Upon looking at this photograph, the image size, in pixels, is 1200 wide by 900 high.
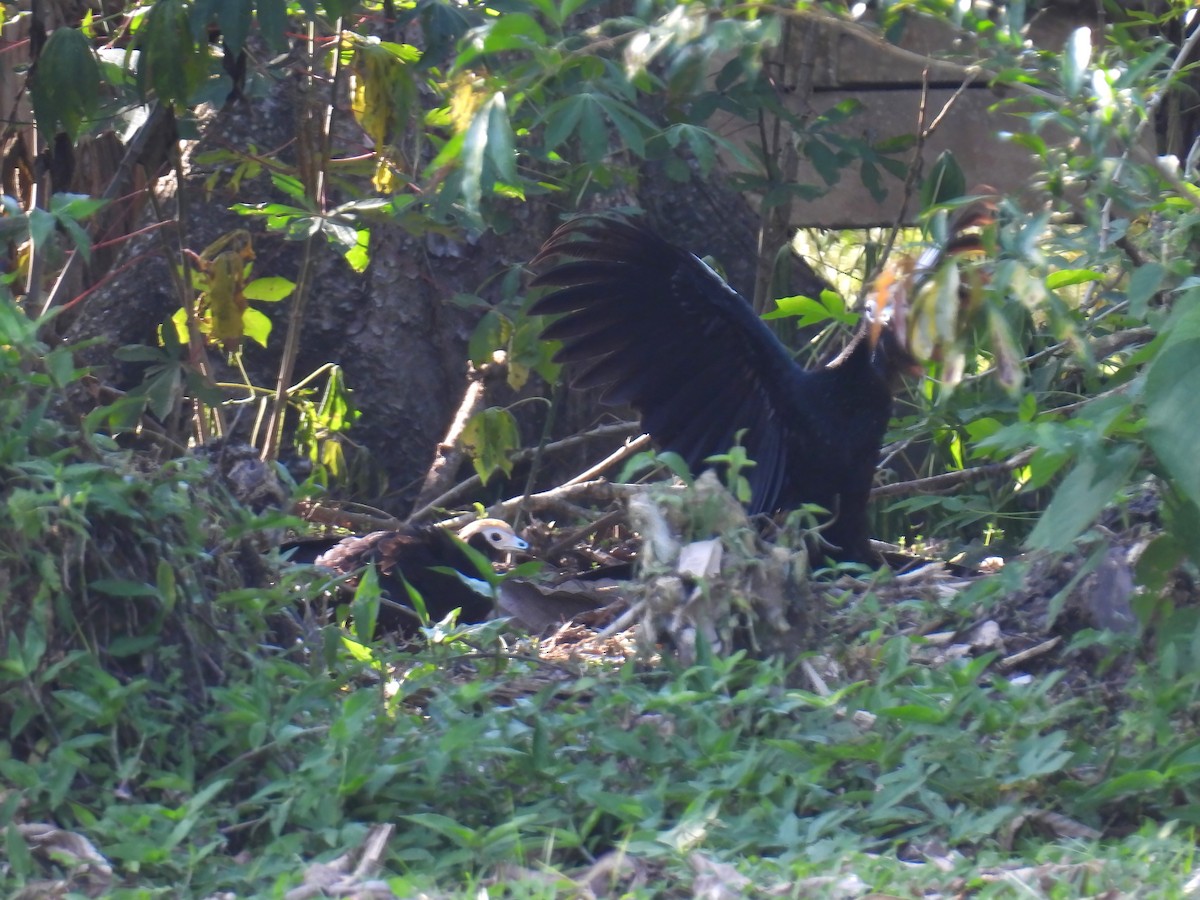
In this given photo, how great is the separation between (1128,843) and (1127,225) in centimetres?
131

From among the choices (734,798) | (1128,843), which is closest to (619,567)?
(734,798)

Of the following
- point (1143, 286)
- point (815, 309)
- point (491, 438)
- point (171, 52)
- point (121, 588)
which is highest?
point (171, 52)

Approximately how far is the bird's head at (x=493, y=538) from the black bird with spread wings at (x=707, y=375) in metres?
0.50

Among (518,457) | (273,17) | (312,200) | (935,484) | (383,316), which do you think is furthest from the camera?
(383,316)

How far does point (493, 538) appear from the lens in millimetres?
3941

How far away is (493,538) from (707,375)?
779mm

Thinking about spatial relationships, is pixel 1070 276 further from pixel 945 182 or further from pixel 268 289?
pixel 268 289

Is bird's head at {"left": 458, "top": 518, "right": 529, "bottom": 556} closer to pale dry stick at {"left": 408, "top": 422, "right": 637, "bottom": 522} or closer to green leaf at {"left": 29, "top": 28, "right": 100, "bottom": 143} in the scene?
pale dry stick at {"left": 408, "top": 422, "right": 637, "bottom": 522}

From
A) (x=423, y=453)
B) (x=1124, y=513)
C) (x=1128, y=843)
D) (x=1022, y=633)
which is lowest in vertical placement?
(x=423, y=453)

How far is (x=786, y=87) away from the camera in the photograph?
5.46 metres

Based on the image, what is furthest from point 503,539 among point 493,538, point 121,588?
point 121,588

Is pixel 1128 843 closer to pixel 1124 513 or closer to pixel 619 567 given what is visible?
pixel 1124 513

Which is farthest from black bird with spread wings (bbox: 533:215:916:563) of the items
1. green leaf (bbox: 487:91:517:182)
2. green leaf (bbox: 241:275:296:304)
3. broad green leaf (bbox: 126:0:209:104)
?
green leaf (bbox: 487:91:517:182)

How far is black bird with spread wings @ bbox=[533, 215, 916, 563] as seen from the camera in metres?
3.93
